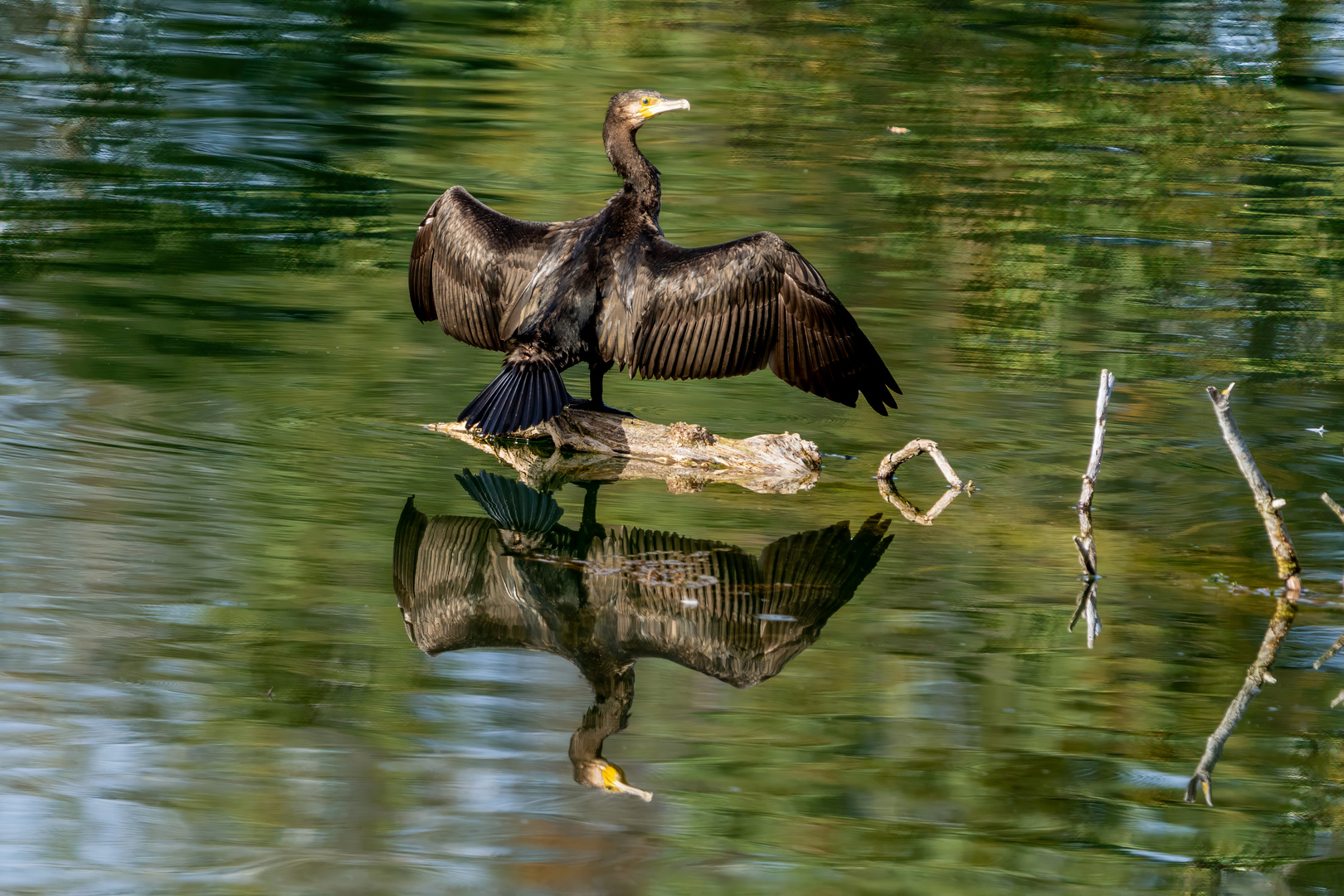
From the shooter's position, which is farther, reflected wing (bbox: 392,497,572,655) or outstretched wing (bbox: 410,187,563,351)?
outstretched wing (bbox: 410,187,563,351)

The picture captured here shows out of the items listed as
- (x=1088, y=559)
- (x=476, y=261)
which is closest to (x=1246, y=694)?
(x=1088, y=559)

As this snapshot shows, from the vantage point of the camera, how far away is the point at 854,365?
686 centimetres

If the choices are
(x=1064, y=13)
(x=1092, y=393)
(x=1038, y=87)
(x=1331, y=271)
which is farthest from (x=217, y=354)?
(x=1064, y=13)

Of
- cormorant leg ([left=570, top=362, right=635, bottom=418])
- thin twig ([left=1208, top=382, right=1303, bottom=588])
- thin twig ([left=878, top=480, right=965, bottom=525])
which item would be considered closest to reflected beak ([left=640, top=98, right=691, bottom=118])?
cormorant leg ([left=570, top=362, right=635, bottom=418])

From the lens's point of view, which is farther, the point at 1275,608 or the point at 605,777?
the point at 1275,608

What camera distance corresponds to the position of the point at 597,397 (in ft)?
23.1

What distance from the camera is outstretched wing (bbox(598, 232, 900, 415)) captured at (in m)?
6.70

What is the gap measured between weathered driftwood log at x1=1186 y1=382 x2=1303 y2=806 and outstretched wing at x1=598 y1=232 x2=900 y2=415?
6.12 feet

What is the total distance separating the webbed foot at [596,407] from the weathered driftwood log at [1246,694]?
2.69 metres

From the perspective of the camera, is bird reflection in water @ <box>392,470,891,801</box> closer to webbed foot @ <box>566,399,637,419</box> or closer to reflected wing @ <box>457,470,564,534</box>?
reflected wing @ <box>457,470,564,534</box>

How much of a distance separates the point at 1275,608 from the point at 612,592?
212 centimetres

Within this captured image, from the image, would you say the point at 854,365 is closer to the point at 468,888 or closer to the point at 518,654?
the point at 518,654

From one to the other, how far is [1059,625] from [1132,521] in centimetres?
119

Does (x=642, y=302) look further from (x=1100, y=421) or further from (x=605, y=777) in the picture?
(x=605, y=777)
